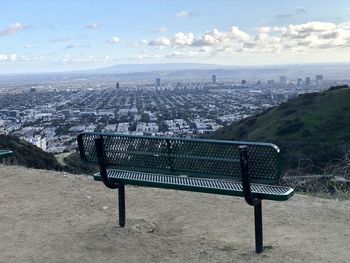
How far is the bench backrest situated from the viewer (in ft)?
13.8

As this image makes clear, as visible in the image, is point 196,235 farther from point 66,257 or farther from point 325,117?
point 325,117

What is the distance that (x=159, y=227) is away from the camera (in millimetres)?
5109

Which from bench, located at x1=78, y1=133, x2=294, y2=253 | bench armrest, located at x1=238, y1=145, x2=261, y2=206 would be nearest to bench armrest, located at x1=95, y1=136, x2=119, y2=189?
bench, located at x1=78, y1=133, x2=294, y2=253

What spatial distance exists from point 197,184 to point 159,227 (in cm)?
80

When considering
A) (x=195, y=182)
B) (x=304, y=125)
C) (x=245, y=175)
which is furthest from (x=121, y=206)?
(x=304, y=125)

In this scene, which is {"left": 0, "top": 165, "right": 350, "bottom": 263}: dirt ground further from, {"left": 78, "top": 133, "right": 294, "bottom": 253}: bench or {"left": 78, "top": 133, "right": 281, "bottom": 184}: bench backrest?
{"left": 78, "top": 133, "right": 281, "bottom": 184}: bench backrest

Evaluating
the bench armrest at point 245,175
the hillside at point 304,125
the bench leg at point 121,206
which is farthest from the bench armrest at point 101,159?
the hillside at point 304,125

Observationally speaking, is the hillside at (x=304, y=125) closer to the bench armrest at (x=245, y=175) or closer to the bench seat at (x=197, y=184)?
the bench seat at (x=197, y=184)

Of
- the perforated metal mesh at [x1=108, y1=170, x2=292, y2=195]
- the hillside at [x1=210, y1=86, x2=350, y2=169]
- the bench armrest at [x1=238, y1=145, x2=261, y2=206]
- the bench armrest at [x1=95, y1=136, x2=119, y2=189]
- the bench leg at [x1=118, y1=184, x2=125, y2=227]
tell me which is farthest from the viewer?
the hillside at [x1=210, y1=86, x2=350, y2=169]

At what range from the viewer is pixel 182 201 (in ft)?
20.1

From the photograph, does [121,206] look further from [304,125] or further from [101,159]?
[304,125]

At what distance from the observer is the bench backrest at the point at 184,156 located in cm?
420

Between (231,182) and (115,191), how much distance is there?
249 cm

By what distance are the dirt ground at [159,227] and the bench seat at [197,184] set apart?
482 millimetres
